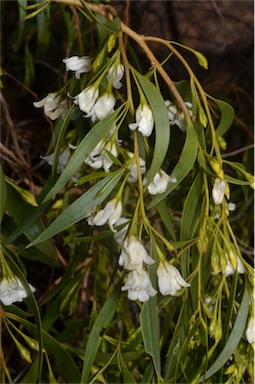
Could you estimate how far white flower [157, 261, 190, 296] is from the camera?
749 millimetres

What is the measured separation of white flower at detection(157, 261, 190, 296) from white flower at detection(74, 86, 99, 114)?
20 centimetres

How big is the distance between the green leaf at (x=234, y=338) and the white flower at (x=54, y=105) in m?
0.32

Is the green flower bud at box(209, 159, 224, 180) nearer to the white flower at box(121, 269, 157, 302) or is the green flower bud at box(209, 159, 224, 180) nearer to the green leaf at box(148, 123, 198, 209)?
the green leaf at box(148, 123, 198, 209)

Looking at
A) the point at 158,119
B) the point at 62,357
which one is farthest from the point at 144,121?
the point at 62,357

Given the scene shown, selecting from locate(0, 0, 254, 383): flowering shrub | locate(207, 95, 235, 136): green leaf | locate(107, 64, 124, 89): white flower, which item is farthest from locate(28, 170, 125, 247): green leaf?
locate(207, 95, 235, 136): green leaf

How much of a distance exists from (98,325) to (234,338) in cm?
17

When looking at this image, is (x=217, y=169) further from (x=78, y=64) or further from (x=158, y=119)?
(x=78, y=64)

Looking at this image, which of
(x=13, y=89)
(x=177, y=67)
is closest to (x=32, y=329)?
(x=13, y=89)

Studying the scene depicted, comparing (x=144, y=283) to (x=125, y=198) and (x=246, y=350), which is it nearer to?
(x=246, y=350)

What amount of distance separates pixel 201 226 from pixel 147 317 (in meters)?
0.12

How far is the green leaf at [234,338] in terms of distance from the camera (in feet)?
2.71

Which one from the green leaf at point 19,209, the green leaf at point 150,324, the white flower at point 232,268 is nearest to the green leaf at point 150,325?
the green leaf at point 150,324

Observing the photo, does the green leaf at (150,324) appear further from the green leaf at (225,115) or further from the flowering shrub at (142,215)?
the green leaf at (225,115)

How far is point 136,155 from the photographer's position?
2.42 feet
